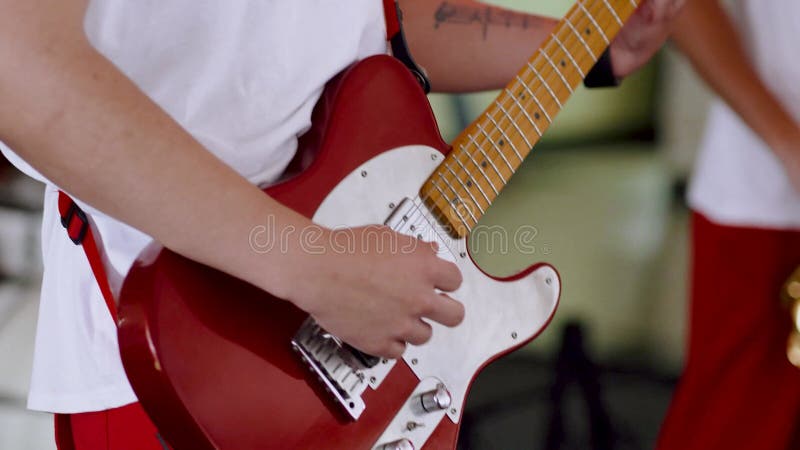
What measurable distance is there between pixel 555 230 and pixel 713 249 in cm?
126

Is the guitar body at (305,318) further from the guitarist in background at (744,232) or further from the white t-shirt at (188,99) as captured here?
the guitarist in background at (744,232)

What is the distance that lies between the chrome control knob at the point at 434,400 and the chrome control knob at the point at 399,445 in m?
0.04

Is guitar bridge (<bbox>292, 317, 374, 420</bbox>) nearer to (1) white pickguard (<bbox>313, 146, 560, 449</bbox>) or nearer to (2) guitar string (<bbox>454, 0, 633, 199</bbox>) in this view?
(1) white pickguard (<bbox>313, 146, 560, 449</bbox>)

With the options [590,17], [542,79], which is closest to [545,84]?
[542,79]

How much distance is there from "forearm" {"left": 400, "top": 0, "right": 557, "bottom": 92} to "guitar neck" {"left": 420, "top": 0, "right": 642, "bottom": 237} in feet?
0.35

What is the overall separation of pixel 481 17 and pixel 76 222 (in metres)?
0.58

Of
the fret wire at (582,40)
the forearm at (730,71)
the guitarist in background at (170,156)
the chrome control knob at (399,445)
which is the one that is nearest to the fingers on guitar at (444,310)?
the guitarist in background at (170,156)

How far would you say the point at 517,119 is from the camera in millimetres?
908

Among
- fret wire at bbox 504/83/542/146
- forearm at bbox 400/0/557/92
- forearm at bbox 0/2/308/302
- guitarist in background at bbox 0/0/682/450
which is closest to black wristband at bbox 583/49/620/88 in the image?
forearm at bbox 400/0/557/92

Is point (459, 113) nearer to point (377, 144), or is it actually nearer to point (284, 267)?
point (377, 144)

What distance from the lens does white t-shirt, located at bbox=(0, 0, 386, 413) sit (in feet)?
2.29

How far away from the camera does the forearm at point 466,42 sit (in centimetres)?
106

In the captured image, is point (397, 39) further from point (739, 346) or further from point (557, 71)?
point (739, 346)

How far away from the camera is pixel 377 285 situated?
67cm
